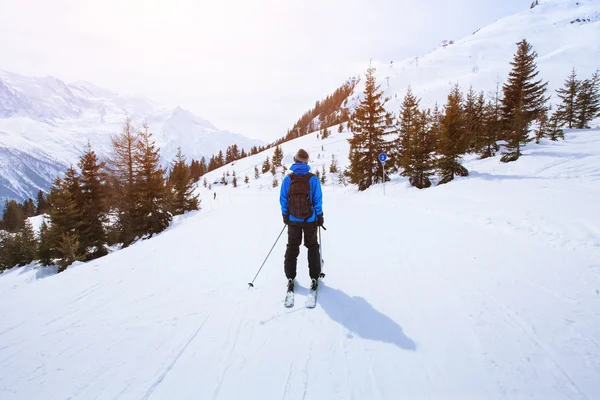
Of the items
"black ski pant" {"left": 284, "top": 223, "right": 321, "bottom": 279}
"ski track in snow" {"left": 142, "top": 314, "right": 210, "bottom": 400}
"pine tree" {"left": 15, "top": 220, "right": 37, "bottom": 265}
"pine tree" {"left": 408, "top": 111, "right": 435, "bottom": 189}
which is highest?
"pine tree" {"left": 408, "top": 111, "right": 435, "bottom": 189}

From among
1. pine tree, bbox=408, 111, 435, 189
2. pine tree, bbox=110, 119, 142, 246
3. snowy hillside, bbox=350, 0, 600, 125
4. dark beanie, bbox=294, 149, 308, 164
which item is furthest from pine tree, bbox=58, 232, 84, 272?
snowy hillside, bbox=350, 0, 600, 125

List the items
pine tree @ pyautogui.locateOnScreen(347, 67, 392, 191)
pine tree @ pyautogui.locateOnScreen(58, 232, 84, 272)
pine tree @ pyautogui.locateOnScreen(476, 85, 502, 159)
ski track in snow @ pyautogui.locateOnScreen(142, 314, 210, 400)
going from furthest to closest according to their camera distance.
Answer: pine tree @ pyautogui.locateOnScreen(347, 67, 392, 191) < pine tree @ pyautogui.locateOnScreen(476, 85, 502, 159) < pine tree @ pyautogui.locateOnScreen(58, 232, 84, 272) < ski track in snow @ pyautogui.locateOnScreen(142, 314, 210, 400)

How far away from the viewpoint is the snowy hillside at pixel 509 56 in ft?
226

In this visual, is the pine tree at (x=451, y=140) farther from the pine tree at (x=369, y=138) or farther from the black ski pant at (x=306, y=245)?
the black ski pant at (x=306, y=245)

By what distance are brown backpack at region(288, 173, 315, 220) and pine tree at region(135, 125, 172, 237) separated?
1534 centimetres

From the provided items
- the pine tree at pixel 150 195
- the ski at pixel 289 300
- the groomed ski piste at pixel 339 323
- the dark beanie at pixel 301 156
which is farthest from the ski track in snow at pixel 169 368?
the pine tree at pixel 150 195

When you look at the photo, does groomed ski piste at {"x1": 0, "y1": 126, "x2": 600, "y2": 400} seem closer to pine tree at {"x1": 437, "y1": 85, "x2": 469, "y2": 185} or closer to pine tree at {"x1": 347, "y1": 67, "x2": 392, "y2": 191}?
pine tree at {"x1": 437, "y1": 85, "x2": 469, "y2": 185}

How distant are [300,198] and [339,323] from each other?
5.99 ft

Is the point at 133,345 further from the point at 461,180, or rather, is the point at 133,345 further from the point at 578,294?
the point at 461,180

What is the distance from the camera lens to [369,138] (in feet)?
66.9

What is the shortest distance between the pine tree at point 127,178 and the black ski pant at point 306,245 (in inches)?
646

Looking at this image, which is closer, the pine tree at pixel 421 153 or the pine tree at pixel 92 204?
the pine tree at pixel 421 153

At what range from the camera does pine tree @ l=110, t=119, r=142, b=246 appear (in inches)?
676

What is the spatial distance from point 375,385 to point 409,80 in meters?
117
